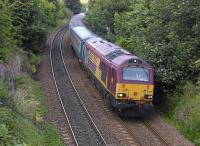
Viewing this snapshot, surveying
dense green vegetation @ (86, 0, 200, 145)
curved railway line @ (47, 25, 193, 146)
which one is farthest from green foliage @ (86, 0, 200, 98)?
curved railway line @ (47, 25, 193, 146)

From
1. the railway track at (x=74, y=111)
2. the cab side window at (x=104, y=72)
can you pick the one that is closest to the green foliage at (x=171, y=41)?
the cab side window at (x=104, y=72)

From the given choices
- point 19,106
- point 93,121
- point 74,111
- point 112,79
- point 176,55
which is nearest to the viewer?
point 19,106

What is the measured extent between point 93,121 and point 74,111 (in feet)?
6.33

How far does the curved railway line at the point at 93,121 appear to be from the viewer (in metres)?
18.3

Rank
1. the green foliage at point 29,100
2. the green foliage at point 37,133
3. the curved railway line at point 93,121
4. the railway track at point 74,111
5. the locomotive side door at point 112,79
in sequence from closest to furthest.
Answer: the green foliage at point 37,133 < the railway track at point 74,111 < the curved railway line at point 93,121 < the green foliage at point 29,100 < the locomotive side door at point 112,79

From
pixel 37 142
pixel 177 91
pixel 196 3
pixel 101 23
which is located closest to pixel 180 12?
pixel 196 3

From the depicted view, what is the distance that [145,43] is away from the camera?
25.3 meters

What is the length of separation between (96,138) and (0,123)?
5.42 m

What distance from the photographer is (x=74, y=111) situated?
73.9ft

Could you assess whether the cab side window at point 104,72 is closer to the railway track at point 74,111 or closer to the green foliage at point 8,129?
the railway track at point 74,111

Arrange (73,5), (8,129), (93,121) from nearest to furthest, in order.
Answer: (8,129)
(93,121)
(73,5)

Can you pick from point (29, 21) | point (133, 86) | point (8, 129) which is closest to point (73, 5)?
point (29, 21)

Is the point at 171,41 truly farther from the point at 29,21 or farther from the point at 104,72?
the point at 29,21

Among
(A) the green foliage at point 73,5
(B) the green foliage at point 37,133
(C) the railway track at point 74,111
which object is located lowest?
(A) the green foliage at point 73,5
